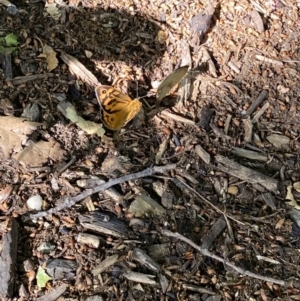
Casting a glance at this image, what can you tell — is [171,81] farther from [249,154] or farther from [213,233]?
[213,233]

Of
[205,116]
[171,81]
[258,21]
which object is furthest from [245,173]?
[258,21]

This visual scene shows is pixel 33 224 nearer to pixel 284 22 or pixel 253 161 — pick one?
pixel 253 161

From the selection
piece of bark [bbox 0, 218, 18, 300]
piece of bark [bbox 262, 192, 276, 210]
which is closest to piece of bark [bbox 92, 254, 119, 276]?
piece of bark [bbox 0, 218, 18, 300]

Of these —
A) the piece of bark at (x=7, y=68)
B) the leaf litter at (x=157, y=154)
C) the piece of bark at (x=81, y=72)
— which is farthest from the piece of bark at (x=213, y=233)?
the piece of bark at (x=7, y=68)

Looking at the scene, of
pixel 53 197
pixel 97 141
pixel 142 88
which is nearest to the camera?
pixel 53 197

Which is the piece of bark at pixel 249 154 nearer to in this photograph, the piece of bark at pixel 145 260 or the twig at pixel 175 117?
the twig at pixel 175 117

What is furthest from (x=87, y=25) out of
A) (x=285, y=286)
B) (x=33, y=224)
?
(x=285, y=286)

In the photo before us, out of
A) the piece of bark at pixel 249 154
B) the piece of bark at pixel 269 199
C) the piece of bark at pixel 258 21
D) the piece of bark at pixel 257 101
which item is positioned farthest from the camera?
the piece of bark at pixel 258 21
